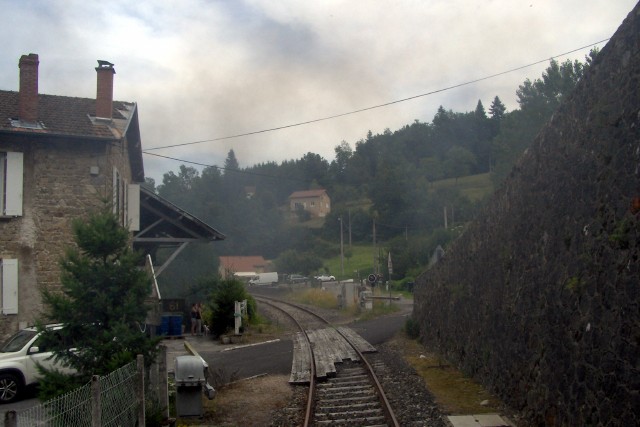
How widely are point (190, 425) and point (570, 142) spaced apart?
693 cm

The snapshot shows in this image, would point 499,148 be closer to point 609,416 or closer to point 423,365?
point 423,365

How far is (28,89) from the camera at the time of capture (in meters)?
18.0

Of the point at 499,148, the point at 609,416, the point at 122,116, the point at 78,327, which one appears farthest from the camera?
the point at 499,148

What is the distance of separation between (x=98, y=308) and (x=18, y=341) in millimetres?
4648

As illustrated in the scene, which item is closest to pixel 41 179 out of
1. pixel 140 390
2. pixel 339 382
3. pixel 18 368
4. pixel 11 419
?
pixel 18 368

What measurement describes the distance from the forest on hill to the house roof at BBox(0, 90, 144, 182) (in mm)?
22854

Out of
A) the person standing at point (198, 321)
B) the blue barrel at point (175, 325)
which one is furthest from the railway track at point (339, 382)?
the person standing at point (198, 321)

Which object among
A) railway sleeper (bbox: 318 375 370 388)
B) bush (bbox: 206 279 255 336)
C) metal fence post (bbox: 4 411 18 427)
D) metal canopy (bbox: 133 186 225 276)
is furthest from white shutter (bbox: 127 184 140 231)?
metal fence post (bbox: 4 411 18 427)

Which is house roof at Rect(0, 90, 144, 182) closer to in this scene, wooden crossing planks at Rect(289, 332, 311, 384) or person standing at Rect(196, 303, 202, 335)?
wooden crossing planks at Rect(289, 332, 311, 384)

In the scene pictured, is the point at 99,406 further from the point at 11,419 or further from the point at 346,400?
the point at 346,400

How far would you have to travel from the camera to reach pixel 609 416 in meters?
6.78

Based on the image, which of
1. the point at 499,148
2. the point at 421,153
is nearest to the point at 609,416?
the point at 499,148

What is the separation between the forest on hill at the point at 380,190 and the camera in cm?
5597

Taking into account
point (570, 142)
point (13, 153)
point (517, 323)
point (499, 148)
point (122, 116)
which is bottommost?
point (517, 323)
